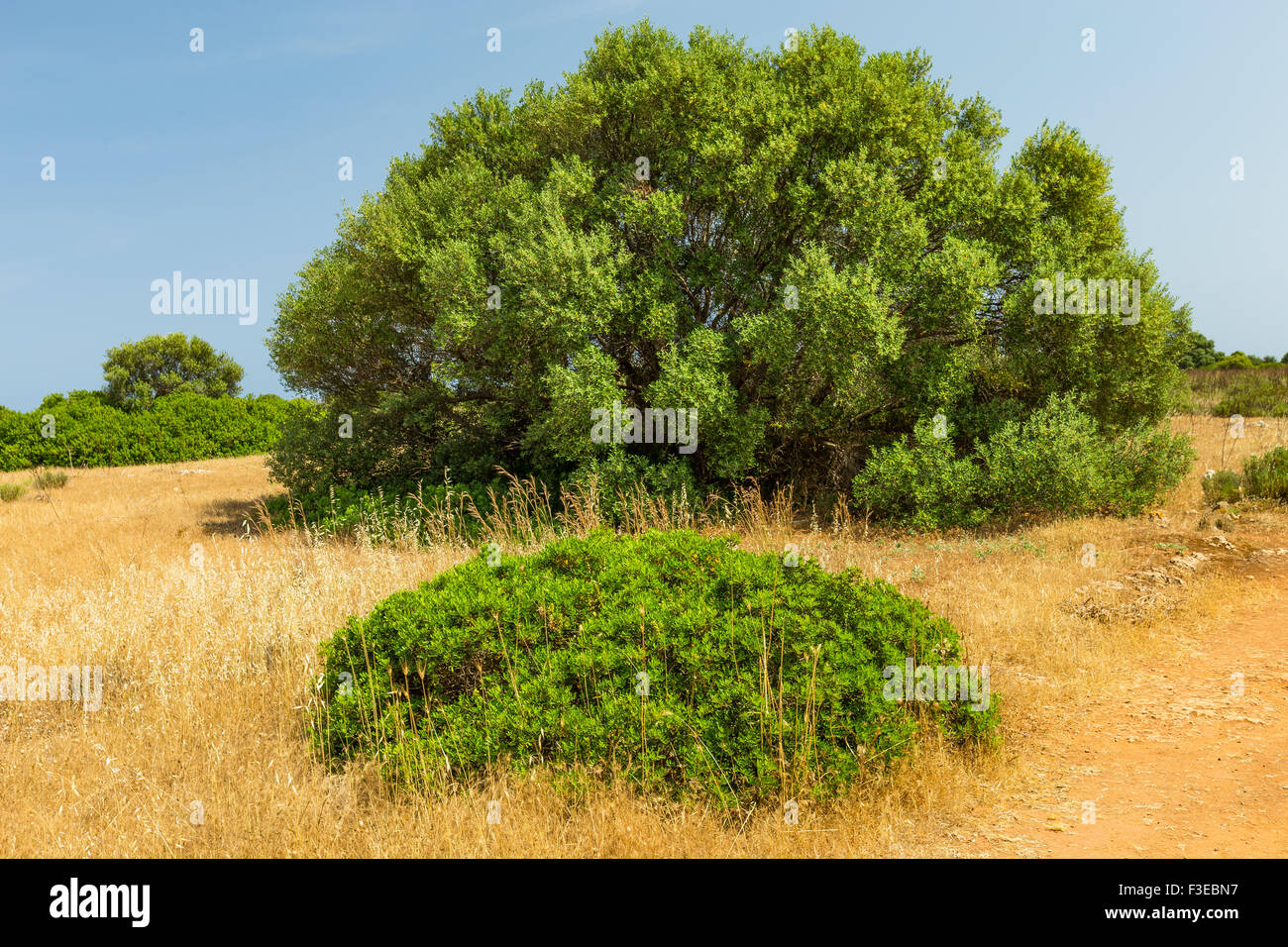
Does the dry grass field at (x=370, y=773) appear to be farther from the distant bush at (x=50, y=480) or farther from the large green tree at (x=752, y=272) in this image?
the distant bush at (x=50, y=480)

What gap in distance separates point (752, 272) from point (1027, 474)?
5.85 m

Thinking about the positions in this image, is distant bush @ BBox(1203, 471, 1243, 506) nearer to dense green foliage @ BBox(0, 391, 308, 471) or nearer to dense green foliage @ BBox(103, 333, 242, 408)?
dense green foliage @ BBox(0, 391, 308, 471)

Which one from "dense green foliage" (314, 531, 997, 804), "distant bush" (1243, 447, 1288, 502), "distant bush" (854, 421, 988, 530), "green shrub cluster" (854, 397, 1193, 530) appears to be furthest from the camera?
"distant bush" (1243, 447, 1288, 502)

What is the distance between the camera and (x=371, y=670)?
494 centimetres

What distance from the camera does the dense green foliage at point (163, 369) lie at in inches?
1665

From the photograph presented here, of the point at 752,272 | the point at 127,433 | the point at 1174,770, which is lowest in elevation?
the point at 1174,770

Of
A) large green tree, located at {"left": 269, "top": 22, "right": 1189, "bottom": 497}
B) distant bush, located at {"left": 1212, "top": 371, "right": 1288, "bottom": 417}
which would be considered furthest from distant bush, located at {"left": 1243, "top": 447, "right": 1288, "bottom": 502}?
distant bush, located at {"left": 1212, "top": 371, "right": 1288, "bottom": 417}

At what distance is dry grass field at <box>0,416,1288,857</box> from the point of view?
414 cm

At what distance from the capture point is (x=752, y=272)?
46.9 feet

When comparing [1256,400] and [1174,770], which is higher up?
[1256,400]

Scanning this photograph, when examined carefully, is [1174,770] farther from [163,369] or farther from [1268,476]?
[163,369]

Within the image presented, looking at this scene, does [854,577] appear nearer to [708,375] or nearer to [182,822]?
[182,822]

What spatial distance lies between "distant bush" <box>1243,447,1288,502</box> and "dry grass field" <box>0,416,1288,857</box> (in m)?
0.90

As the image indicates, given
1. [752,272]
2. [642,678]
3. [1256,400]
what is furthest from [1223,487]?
[1256,400]
